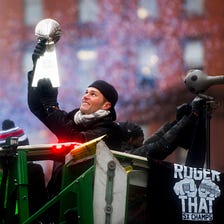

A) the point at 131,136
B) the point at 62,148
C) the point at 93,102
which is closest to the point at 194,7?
the point at 131,136

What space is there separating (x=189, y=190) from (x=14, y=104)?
95.5 feet

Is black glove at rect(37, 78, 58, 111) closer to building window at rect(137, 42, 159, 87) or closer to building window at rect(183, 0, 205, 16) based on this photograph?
building window at rect(137, 42, 159, 87)

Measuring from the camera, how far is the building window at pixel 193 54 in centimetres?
3525

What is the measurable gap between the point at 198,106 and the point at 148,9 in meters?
30.8

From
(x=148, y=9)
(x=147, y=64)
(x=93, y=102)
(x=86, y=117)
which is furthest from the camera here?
(x=148, y=9)

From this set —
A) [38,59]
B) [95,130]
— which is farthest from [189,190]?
[38,59]

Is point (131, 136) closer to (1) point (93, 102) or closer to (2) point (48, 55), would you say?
(1) point (93, 102)

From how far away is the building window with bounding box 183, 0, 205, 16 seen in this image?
36609 millimetres

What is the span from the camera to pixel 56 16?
122ft

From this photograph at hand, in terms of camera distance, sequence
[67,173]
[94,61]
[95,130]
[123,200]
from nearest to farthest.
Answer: [123,200] < [67,173] < [95,130] < [94,61]

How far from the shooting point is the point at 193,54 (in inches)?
1400

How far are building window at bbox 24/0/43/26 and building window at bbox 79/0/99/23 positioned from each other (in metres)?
1.66

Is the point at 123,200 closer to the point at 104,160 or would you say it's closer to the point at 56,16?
the point at 104,160

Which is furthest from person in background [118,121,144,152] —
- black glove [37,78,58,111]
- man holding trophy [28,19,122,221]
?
black glove [37,78,58,111]
